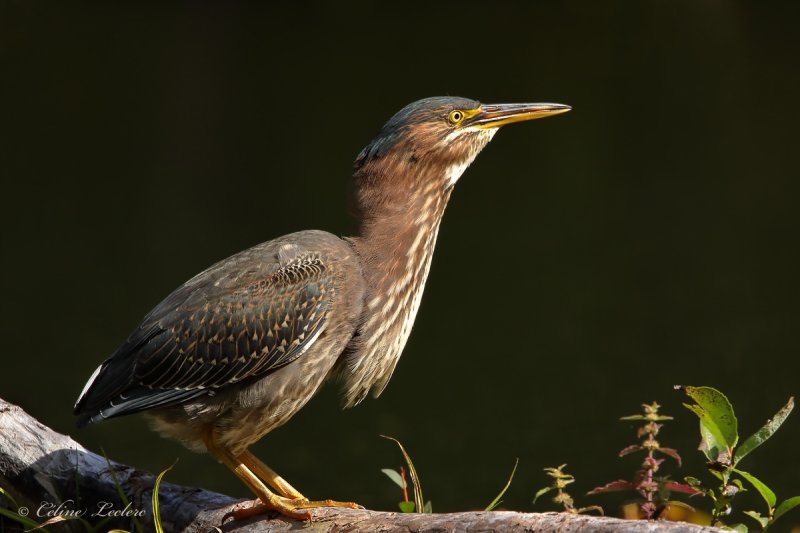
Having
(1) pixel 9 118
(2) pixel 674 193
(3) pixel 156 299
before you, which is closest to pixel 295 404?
(3) pixel 156 299

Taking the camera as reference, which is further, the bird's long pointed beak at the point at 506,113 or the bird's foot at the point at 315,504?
the bird's long pointed beak at the point at 506,113

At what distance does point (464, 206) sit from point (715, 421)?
432 inches

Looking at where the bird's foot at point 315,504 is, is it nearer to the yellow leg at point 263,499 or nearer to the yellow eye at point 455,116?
the yellow leg at point 263,499

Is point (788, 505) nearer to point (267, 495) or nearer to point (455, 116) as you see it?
point (267, 495)

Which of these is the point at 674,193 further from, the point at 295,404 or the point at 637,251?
the point at 295,404

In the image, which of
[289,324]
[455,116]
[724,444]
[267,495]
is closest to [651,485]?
[724,444]

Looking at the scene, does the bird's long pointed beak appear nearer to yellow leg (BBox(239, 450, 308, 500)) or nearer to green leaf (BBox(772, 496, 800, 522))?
yellow leg (BBox(239, 450, 308, 500))

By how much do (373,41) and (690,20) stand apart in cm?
581

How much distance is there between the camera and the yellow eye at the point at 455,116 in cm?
479

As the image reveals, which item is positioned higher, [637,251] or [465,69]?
[465,69]

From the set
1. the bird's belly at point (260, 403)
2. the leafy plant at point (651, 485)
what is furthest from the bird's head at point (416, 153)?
the leafy plant at point (651, 485)

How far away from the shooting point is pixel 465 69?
19.1m

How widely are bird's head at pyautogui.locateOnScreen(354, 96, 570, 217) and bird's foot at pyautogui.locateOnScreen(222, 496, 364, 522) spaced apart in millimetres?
1234

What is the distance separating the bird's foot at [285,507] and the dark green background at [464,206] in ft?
7.63
